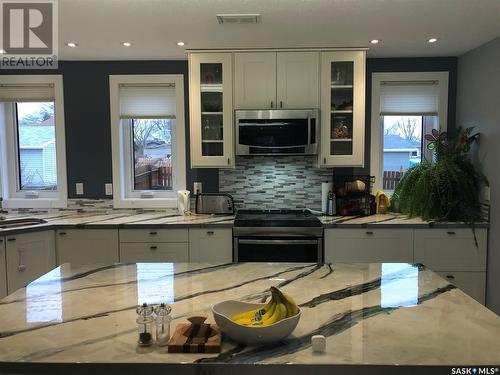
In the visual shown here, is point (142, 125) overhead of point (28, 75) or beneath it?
beneath

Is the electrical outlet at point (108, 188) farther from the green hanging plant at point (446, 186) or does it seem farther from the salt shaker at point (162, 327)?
the salt shaker at point (162, 327)

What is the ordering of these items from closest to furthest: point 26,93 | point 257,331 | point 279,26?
point 257,331, point 279,26, point 26,93

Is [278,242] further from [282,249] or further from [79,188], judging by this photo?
[79,188]

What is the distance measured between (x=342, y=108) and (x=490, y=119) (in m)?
1.20

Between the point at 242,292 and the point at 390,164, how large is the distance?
289cm

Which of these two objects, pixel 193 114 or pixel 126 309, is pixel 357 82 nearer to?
pixel 193 114

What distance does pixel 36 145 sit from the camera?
13.9 feet

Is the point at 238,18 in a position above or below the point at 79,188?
above

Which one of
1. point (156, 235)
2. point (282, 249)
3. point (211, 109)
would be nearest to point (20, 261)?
point (156, 235)

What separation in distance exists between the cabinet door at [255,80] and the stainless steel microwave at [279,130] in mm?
111

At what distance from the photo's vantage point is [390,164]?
4.20 metres

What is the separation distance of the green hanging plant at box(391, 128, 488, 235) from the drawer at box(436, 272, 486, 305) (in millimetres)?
446

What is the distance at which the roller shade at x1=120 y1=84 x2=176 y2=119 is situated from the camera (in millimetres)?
4094

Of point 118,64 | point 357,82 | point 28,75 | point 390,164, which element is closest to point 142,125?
point 118,64
